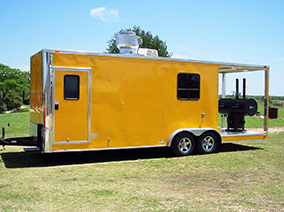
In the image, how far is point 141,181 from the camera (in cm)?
589

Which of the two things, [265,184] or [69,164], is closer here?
[265,184]

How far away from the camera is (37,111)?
7.54m

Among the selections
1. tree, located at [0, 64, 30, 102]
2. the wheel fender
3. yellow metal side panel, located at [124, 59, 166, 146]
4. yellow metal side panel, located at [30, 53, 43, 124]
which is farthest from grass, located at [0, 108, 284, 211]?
tree, located at [0, 64, 30, 102]

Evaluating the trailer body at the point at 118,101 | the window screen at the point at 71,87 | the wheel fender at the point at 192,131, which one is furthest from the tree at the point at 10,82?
the wheel fender at the point at 192,131

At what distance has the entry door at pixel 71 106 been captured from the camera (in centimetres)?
686

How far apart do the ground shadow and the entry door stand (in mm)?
811

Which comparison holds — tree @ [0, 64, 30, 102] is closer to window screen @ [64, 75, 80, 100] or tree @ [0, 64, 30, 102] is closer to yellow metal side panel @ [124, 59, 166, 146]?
window screen @ [64, 75, 80, 100]

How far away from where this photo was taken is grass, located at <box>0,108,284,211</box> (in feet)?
15.2

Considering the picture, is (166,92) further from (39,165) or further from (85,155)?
(39,165)

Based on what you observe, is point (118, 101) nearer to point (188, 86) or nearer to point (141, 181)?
point (188, 86)

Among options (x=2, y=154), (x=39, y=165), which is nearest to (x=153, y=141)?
(x=39, y=165)

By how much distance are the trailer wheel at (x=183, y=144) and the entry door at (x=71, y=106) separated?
2.40m

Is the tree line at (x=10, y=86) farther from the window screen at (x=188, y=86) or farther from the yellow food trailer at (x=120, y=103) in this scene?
the window screen at (x=188, y=86)

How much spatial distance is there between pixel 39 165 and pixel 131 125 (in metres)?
2.36
